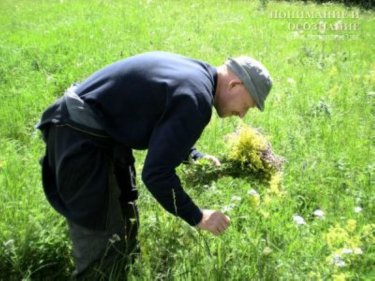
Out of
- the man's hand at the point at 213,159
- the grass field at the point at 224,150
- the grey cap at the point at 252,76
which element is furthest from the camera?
the man's hand at the point at 213,159

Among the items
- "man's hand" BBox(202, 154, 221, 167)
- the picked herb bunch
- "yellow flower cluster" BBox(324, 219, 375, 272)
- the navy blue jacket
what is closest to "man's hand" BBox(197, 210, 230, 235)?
the navy blue jacket

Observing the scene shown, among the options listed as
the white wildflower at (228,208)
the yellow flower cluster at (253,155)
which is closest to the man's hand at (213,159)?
the yellow flower cluster at (253,155)

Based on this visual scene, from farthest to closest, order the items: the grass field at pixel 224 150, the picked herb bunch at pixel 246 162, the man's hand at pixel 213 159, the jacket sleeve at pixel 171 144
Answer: the picked herb bunch at pixel 246 162 → the man's hand at pixel 213 159 → the grass field at pixel 224 150 → the jacket sleeve at pixel 171 144

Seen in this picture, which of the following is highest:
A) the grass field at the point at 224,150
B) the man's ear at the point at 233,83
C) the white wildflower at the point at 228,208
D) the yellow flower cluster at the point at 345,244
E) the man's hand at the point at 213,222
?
the man's ear at the point at 233,83

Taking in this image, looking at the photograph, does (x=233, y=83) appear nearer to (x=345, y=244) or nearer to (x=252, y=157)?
(x=345, y=244)

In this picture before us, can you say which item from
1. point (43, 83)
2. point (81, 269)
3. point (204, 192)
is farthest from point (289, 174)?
point (43, 83)

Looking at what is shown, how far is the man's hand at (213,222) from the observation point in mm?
2598

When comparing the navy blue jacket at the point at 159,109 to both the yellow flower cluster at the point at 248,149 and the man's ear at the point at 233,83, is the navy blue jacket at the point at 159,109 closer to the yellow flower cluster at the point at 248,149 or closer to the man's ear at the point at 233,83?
the man's ear at the point at 233,83

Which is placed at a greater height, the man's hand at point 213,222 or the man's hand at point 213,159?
the man's hand at point 213,222

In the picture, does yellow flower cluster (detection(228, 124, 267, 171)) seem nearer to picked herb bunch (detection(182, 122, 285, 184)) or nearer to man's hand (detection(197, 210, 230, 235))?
picked herb bunch (detection(182, 122, 285, 184))

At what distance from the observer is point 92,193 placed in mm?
2766

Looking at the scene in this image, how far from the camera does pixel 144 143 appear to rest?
261 centimetres

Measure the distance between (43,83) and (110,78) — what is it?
13.1 ft

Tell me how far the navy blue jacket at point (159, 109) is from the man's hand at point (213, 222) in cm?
5
